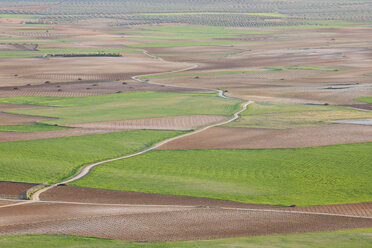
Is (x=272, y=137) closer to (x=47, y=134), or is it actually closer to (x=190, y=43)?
(x=47, y=134)

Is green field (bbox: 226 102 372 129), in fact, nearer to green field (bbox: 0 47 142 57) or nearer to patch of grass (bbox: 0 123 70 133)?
patch of grass (bbox: 0 123 70 133)

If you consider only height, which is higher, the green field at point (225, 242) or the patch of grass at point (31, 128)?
the patch of grass at point (31, 128)

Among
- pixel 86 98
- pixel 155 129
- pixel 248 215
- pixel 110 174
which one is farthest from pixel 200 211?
pixel 86 98

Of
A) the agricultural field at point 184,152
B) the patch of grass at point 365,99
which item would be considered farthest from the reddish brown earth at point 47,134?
the patch of grass at point 365,99

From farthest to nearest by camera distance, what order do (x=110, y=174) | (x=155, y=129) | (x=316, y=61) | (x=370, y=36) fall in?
(x=370, y=36)
(x=316, y=61)
(x=155, y=129)
(x=110, y=174)

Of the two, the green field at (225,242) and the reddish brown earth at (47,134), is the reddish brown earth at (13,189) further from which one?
the reddish brown earth at (47,134)

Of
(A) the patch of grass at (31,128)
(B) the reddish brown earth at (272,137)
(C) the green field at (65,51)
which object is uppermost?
(C) the green field at (65,51)

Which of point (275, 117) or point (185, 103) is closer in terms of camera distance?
point (275, 117)

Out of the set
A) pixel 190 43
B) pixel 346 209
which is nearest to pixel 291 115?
pixel 346 209

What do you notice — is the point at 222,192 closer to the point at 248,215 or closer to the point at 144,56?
the point at 248,215
